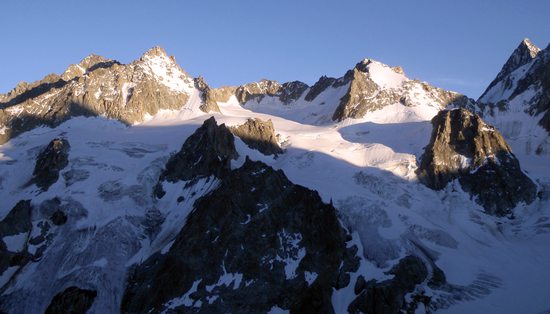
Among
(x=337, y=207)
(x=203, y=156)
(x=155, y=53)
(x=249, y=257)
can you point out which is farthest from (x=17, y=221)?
(x=155, y=53)

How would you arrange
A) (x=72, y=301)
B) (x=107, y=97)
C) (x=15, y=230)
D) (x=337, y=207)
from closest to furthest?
1. (x=72, y=301)
2. (x=15, y=230)
3. (x=337, y=207)
4. (x=107, y=97)

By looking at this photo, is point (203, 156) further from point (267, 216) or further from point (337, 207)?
point (337, 207)

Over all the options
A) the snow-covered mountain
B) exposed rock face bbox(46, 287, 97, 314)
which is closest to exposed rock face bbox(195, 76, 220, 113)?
the snow-covered mountain

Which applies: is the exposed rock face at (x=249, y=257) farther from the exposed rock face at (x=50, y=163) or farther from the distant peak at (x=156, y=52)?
the distant peak at (x=156, y=52)

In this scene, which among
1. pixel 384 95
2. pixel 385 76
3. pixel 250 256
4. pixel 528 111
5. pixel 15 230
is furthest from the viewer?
pixel 385 76

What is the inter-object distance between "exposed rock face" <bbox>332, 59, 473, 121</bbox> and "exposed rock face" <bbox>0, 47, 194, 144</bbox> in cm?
4466

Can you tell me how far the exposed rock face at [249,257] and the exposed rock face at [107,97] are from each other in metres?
66.4

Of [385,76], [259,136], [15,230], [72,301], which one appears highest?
[385,76]

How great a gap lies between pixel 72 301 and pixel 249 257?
24.2m

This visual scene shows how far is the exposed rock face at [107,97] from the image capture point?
151 m

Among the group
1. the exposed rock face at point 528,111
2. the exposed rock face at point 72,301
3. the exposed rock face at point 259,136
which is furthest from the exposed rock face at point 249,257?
the exposed rock face at point 528,111

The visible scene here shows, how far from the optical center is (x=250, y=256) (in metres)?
88.6

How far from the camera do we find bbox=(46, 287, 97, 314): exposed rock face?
81.7m

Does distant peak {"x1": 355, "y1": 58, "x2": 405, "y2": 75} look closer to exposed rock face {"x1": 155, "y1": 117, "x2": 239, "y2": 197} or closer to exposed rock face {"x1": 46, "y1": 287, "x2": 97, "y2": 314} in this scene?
exposed rock face {"x1": 155, "y1": 117, "x2": 239, "y2": 197}
